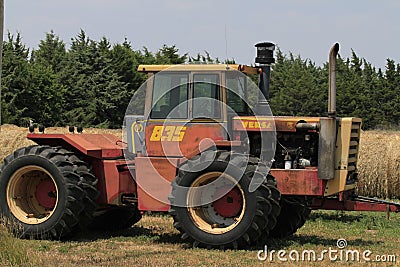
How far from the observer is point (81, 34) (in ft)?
174

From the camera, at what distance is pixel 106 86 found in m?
45.8

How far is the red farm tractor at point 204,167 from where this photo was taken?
952 centimetres

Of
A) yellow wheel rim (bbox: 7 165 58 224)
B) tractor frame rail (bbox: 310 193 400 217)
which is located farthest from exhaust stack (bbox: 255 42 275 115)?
yellow wheel rim (bbox: 7 165 58 224)

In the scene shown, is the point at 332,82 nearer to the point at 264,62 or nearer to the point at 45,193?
the point at 264,62

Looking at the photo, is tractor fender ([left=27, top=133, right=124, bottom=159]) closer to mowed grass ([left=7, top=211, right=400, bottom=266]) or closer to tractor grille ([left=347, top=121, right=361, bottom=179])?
mowed grass ([left=7, top=211, right=400, bottom=266])

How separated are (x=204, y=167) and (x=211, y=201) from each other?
0.52 m

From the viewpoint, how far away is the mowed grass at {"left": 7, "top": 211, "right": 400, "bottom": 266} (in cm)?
859

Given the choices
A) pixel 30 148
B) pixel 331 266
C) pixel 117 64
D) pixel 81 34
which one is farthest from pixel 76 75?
pixel 331 266

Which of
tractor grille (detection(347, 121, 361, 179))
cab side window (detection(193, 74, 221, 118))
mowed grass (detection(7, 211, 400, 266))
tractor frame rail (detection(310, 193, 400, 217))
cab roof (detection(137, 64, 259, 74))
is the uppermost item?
cab roof (detection(137, 64, 259, 74))

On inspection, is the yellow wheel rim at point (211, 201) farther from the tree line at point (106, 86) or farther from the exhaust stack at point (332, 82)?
the tree line at point (106, 86)

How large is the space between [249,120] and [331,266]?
8.19 feet

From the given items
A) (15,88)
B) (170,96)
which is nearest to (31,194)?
(170,96)

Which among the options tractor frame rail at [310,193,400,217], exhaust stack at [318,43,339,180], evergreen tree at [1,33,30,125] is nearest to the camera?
exhaust stack at [318,43,339,180]

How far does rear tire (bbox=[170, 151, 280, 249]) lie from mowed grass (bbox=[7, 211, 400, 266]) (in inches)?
9.3
